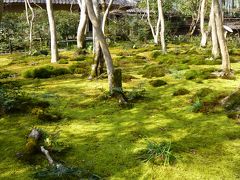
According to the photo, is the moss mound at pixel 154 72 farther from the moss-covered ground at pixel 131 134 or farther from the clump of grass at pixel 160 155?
the clump of grass at pixel 160 155

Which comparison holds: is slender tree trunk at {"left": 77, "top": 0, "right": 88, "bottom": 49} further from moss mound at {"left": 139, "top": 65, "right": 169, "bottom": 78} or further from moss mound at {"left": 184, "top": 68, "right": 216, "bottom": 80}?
moss mound at {"left": 184, "top": 68, "right": 216, "bottom": 80}

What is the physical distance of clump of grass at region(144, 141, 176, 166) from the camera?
6238mm

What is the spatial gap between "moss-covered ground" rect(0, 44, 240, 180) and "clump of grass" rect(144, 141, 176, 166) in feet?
0.36

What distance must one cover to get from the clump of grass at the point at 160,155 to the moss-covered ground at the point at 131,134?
4.3 inches

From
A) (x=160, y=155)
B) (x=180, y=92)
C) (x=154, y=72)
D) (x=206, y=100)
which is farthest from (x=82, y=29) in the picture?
(x=160, y=155)

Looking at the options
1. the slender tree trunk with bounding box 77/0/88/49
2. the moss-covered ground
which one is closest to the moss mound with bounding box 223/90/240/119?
the moss-covered ground

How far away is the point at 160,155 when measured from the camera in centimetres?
631

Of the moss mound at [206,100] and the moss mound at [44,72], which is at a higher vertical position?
the moss mound at [44,72]

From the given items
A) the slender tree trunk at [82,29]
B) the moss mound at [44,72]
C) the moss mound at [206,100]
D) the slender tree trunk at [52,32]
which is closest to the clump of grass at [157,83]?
the moss mound at [206,100]

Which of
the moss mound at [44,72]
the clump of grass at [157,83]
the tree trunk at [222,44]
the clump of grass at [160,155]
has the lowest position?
the clump of grass at [160,155]

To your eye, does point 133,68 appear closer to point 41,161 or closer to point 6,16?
point 41,161

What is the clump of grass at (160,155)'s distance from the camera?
6.24 m

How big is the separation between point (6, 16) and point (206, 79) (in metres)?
25.8

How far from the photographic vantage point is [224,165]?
20.2ft
